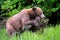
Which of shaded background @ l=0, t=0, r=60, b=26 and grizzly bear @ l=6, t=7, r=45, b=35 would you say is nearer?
grizzly bear @ l=6, t=7, r=45, b=35

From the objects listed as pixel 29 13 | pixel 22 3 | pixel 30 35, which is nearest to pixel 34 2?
pixel 22 3

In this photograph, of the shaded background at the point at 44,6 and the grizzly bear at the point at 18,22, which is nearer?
the grizzly bear at the point at 18,22

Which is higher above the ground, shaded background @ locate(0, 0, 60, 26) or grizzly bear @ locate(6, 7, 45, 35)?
grizzly bear @ locate(6, 7, 45, 35)

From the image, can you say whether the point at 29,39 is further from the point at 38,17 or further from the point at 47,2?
the point at 47,2

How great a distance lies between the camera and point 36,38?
5652mm

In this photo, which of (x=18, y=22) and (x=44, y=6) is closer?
(x=18, y=22)

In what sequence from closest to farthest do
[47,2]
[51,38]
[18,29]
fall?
[51,38] → [18,29] → [47,2]

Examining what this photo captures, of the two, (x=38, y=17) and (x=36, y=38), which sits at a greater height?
(x=36, y=38)

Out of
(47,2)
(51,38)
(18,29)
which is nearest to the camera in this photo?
(51,38)

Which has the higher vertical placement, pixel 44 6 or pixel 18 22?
pixel 18 22

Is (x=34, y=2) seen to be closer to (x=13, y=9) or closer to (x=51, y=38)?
(x=13, y=9)

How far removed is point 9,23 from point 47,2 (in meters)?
3.13

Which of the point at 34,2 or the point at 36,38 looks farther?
the point at 34,2

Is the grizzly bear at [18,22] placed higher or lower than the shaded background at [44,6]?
higher
